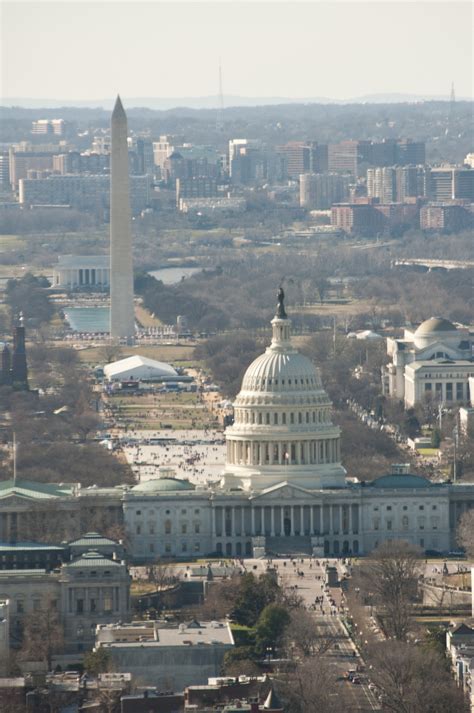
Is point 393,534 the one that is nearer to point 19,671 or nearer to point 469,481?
point 469,481

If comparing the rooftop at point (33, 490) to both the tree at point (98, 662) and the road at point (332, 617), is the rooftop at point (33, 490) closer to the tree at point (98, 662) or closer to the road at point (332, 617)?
the road at point (332, 617)

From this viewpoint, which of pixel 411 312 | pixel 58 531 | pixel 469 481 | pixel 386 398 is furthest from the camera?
pixel 411 312

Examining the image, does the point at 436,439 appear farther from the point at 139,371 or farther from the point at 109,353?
the point at 109,353

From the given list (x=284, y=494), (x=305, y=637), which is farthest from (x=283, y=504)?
(x=305, y=637)

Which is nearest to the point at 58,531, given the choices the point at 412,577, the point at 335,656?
the point at 412,577

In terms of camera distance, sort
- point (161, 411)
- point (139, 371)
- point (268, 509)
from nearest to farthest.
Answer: point (268, 509)
point (161, 411)
point (139, 371)

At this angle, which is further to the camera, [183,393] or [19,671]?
[183,393]

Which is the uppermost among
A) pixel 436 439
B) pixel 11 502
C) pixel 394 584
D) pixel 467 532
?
pixel 394 584
